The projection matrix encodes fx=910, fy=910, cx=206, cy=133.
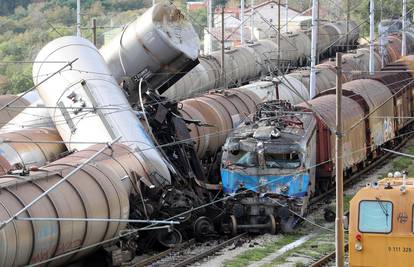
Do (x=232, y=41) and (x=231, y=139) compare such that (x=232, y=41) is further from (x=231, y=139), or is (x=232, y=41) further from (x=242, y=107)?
(x=231, y=139)

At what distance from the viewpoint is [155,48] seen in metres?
30.7

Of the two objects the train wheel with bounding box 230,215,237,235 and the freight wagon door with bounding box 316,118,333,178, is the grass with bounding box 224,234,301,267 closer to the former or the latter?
the train wheel with bounding box 230,215,237,235

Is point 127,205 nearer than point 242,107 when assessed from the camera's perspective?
Yes

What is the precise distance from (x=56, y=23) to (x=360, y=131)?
204 ft

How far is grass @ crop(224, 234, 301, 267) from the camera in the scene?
20.7 metres

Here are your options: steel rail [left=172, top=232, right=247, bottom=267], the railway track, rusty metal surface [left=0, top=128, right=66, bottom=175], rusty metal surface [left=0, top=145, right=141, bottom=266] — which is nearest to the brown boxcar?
steel rail [left=172, top=232, right=247, bottom=267]

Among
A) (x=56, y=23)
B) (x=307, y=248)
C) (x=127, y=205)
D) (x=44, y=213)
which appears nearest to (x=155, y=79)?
(x=307, y=248)

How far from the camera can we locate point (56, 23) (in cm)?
8950

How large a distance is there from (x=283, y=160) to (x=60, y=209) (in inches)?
368

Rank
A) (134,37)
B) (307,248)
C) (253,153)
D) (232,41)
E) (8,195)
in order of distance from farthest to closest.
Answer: (232,41) → (134,37) → (253,153) → (307,248) → (8,195)

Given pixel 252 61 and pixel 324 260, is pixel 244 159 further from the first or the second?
pixel 252 61

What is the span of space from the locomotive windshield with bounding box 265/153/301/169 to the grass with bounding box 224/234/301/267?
6.10 ft

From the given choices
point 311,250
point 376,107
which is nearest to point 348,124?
point 376,107

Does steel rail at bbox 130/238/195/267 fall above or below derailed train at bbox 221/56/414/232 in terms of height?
below
